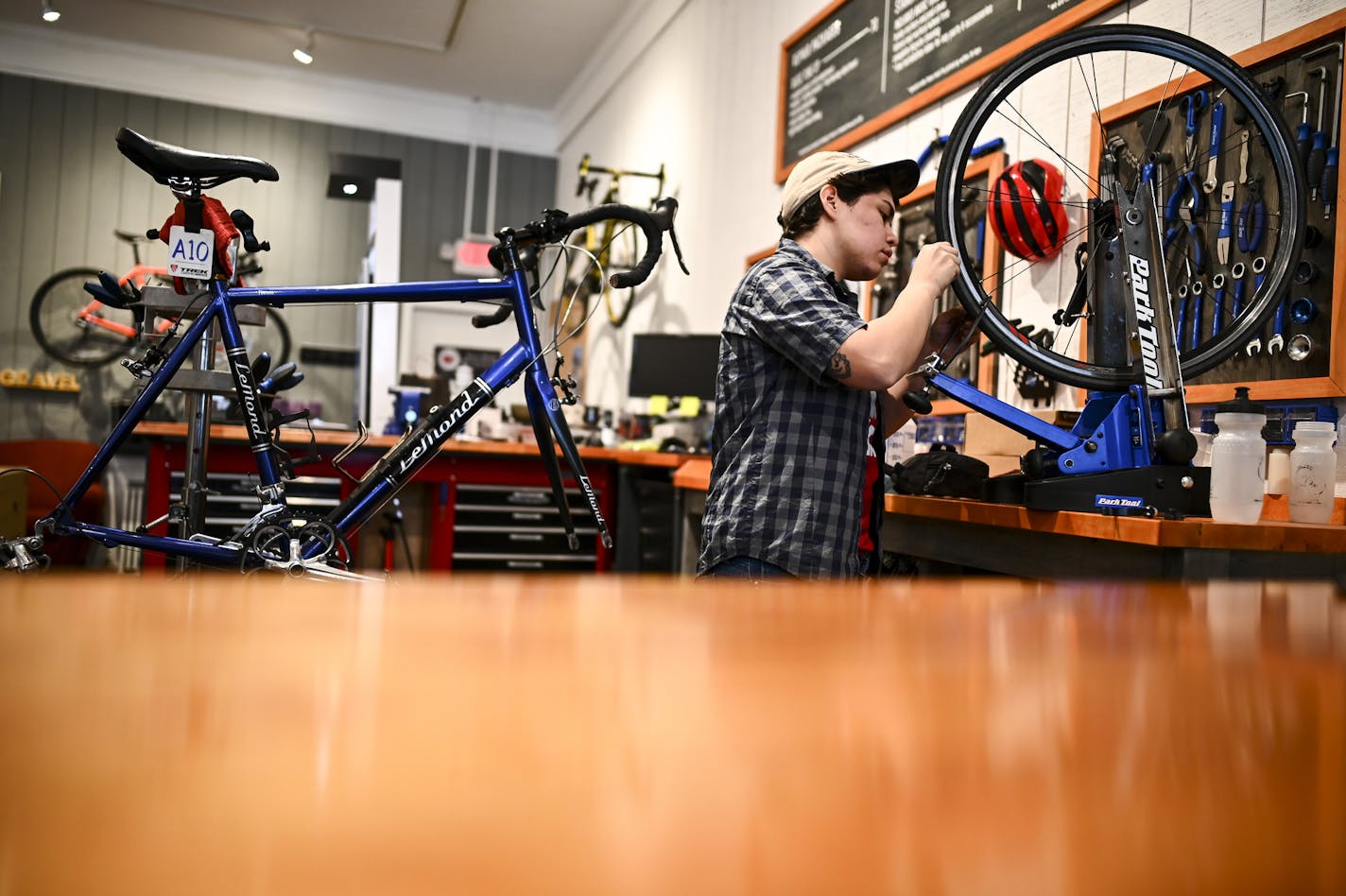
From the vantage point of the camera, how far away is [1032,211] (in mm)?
2369

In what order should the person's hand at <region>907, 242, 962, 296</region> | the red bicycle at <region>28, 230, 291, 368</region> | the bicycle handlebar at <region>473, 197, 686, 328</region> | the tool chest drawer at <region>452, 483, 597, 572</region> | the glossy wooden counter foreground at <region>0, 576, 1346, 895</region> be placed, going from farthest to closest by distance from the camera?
the red bicycle at <region>28, 230, 291, 368</region>
the tool chest drawer at <region>452, 483, 597, 572</region>
the bicycle handlebar at <region>473, 197, 686, 328</region>
the person's hand at <region>907, 242, 962, 296</region>
the glossy wooden counter foreground at <region>0, 576, 1346, 895</region>

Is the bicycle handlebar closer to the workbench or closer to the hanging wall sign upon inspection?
the workbench

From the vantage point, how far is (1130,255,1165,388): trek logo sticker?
1584 mm

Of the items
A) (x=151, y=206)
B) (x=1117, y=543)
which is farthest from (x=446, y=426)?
(x=151, y=206)

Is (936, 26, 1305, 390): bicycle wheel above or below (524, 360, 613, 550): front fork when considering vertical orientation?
above

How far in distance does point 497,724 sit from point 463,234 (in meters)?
7.73

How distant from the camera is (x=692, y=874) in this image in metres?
0.10

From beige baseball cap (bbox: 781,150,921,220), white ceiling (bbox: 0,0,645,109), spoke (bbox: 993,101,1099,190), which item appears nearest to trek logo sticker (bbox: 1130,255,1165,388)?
beige baseball cap (bbox: 781,150,921,220)

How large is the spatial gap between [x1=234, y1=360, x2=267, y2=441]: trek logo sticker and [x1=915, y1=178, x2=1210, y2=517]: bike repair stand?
1702 millimetres

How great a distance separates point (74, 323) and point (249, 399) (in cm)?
505

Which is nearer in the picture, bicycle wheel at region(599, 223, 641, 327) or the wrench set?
the wrench set

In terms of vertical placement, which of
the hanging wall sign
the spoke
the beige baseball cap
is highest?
the hanging wall sign

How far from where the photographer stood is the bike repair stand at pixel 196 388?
2.44 meters

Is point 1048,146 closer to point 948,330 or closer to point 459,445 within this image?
point 948,330
